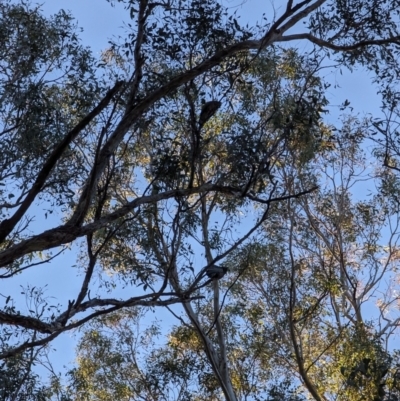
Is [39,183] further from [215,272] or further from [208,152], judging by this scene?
[208,152]

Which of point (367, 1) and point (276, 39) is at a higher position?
point (367, 1)

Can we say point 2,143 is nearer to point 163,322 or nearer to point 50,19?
point 50,19

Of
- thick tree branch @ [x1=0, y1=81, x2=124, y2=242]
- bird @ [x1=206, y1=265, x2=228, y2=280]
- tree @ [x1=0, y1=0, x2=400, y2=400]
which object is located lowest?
bird @ [x1=206, y1=265, x2=228, y2=280]

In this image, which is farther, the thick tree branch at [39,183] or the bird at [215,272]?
the bird at [215,272]

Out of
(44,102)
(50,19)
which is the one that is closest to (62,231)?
(44,102)

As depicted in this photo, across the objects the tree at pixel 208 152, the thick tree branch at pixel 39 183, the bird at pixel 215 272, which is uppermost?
the tree at pixel 208 152

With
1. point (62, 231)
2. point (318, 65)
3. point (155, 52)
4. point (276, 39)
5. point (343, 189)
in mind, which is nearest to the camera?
point (62, 231)

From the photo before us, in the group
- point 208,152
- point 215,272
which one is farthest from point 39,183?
point 208,152

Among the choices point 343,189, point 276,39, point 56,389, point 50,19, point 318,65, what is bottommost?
point 276,39

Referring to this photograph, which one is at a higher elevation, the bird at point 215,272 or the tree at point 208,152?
the tree at point 208,152

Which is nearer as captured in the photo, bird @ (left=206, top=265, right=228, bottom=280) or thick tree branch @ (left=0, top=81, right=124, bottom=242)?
thick tree branch @ (left=0, top=81, right=124, bottom=242)

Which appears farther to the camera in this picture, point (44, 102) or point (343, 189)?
point (343, 189)

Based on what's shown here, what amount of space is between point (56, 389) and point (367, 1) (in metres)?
5.75

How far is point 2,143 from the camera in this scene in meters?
6.69
